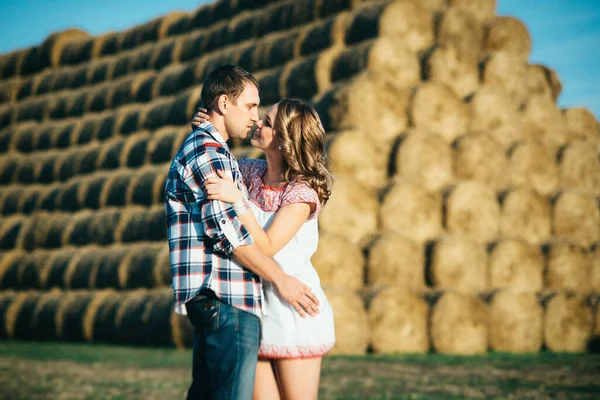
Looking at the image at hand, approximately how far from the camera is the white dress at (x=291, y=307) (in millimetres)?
2725

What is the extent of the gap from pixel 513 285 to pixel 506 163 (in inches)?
65.4

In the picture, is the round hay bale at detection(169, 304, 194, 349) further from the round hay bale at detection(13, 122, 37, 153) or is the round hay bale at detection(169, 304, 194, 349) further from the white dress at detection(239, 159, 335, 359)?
the round hay bale at detection(13, 122, 37, 153)

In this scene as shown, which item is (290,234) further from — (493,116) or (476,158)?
(493,116)

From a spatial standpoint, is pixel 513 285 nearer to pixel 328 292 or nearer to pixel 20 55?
pixel 328 292

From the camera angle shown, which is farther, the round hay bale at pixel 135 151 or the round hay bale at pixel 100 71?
the round hay bale at pixel 100 71

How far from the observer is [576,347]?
8625 mm

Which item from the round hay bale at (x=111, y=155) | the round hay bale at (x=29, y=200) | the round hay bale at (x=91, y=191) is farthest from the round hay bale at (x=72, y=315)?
the round hay bale at (x=29, y=200)

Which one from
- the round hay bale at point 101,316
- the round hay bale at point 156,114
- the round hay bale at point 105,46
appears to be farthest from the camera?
the round hay bale at point 105,46

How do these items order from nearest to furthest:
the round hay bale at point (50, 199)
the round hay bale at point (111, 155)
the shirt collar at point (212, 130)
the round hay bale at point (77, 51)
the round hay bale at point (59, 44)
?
the shirt collar at point (212, 130) → the round hay bale at point (111, 155) → the round hay bale at point (50, 199) → the round hay bale at point (77, 51) → the round hay bale at point (59, 44)

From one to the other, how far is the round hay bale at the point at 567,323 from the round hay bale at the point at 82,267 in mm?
5392

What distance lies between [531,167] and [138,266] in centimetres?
481

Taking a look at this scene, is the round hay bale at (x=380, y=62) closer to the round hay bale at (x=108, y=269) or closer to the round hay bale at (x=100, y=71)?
the round hay bale at (x=108, y=269)

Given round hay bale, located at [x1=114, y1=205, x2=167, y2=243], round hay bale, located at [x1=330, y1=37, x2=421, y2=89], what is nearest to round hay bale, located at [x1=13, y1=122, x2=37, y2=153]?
round hay bale, located at [x1=114, y1=205, x2=167, y2=243]

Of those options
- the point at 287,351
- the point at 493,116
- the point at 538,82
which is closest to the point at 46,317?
the point at 493,116
